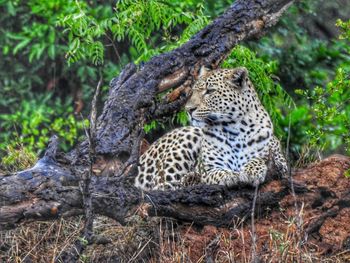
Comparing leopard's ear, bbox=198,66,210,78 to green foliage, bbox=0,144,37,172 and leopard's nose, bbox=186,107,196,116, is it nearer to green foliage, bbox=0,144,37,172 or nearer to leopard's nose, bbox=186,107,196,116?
leopard's nose, bbox=186,107,196,116

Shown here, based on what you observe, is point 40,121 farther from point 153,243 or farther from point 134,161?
point 134,161

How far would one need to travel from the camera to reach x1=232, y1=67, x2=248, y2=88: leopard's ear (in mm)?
10281

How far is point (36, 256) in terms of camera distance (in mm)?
8469

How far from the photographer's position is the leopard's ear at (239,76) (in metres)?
10.3

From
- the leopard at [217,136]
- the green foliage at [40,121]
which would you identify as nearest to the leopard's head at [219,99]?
the leopard at [217,136]

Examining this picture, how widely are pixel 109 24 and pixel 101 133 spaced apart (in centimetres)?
275

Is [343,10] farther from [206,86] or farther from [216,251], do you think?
[216,251]

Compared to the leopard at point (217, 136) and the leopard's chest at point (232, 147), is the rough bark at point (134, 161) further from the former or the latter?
the leopard's chest at point (232, 147)

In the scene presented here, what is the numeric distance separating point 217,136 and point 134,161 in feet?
7.87

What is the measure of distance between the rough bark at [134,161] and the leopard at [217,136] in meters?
0.24

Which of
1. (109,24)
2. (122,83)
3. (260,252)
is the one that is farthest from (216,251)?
(109,24)

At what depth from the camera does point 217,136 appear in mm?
10312

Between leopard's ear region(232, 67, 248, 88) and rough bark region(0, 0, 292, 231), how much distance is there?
199 millimetres

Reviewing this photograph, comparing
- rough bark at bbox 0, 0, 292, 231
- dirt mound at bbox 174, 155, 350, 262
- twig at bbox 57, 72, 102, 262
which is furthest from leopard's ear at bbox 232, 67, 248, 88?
twig at bbox 57, 72, 102, 262
